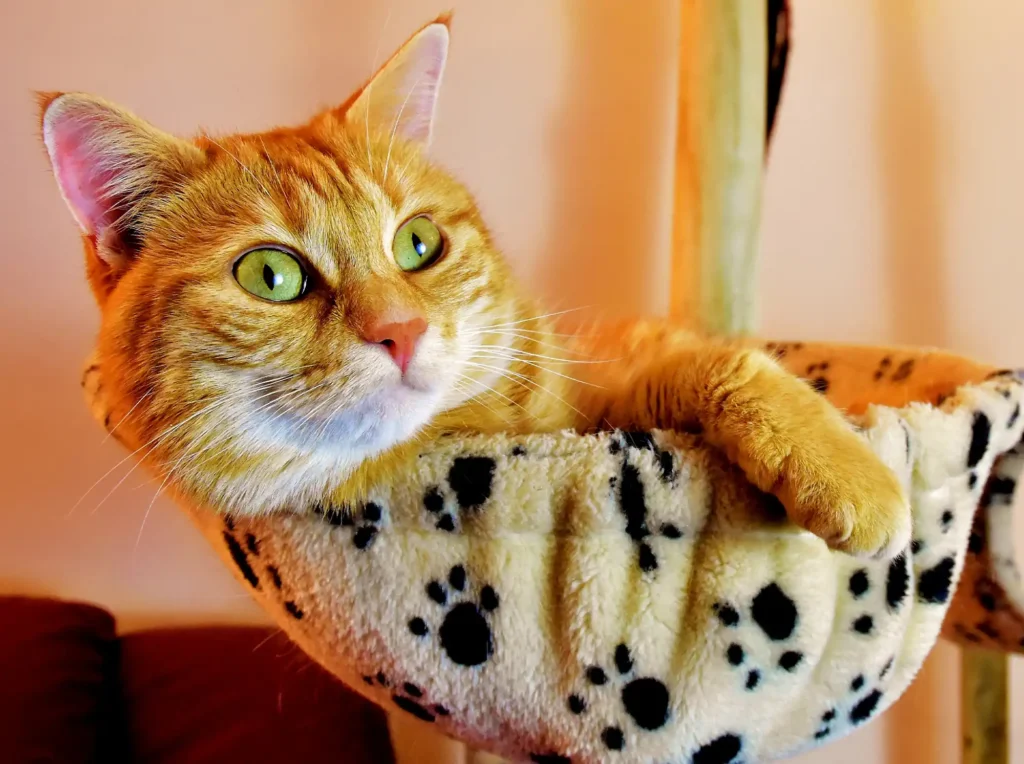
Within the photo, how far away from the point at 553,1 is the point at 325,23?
0.43 meters

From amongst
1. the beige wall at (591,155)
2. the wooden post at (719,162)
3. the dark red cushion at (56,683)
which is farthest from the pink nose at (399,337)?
the dark red cushion at (56,683)

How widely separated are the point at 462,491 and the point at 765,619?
27 centimetres

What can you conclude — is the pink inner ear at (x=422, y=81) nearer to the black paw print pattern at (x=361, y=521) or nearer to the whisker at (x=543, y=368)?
the whisker at (x=543, y=368)

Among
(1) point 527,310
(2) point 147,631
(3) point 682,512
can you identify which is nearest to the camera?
(3) point 682,512

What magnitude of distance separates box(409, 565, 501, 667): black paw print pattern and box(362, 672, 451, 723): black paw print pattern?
57mm

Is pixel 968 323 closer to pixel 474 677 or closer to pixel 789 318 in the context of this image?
pixel 789 318

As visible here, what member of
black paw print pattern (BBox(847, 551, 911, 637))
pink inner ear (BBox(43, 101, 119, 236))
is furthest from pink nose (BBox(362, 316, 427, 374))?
black paw print pattern (BBox(847, 551, 911, 637))

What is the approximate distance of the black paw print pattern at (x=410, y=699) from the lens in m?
0.61

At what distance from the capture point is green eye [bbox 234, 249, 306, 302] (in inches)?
25.8

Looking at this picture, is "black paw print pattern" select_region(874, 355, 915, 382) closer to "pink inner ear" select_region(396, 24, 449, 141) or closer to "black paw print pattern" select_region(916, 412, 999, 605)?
"black paw print pattern" select_region(916, 412, 999, 605)

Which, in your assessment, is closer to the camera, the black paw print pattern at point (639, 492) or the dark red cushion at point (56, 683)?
the black paw print pattern at point (639, 492)

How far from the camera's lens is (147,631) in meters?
1.46

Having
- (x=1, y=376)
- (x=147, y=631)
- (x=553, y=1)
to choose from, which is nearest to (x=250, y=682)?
(x=147, y=631)

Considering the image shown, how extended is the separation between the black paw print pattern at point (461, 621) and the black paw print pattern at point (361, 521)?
2.5 inches
